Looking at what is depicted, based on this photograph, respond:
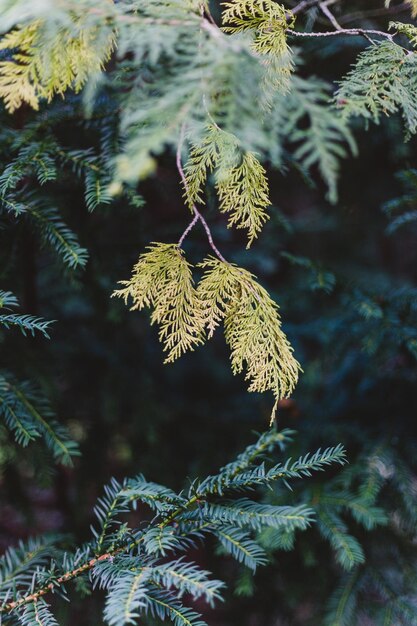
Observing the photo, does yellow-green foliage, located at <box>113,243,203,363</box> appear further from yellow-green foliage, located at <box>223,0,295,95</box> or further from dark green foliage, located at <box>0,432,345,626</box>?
yellow-green foliage, located at <box>223,0,295,95</box>

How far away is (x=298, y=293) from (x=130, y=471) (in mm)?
1289

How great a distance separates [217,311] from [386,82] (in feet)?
2.08

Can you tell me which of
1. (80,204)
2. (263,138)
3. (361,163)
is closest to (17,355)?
(80,204)

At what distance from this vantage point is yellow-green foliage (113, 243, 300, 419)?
1.15 meters

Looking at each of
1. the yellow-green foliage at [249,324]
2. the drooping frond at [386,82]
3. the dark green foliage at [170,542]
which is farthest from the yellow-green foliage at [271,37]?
the dark green foliage at [170,542]

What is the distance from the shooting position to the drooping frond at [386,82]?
1.10 metres

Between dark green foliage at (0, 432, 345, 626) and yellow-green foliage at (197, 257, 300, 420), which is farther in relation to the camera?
yellow-green foliage at (197, 257, 300, 420)

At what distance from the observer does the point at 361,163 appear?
114 inches

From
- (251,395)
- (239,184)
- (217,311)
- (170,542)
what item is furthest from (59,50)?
(251,395)

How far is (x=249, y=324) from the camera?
3.87 feet

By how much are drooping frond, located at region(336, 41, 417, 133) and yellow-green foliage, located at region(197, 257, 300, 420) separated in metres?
0.45

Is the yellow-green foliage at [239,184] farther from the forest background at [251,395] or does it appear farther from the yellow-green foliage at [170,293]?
the forest background at [251,395]

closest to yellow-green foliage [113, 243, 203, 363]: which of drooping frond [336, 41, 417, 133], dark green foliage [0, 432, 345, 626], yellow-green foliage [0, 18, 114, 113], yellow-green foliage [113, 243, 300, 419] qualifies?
yellow-green foliage [113, 243, 300, 419]

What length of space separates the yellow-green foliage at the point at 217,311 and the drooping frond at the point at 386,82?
46cm
